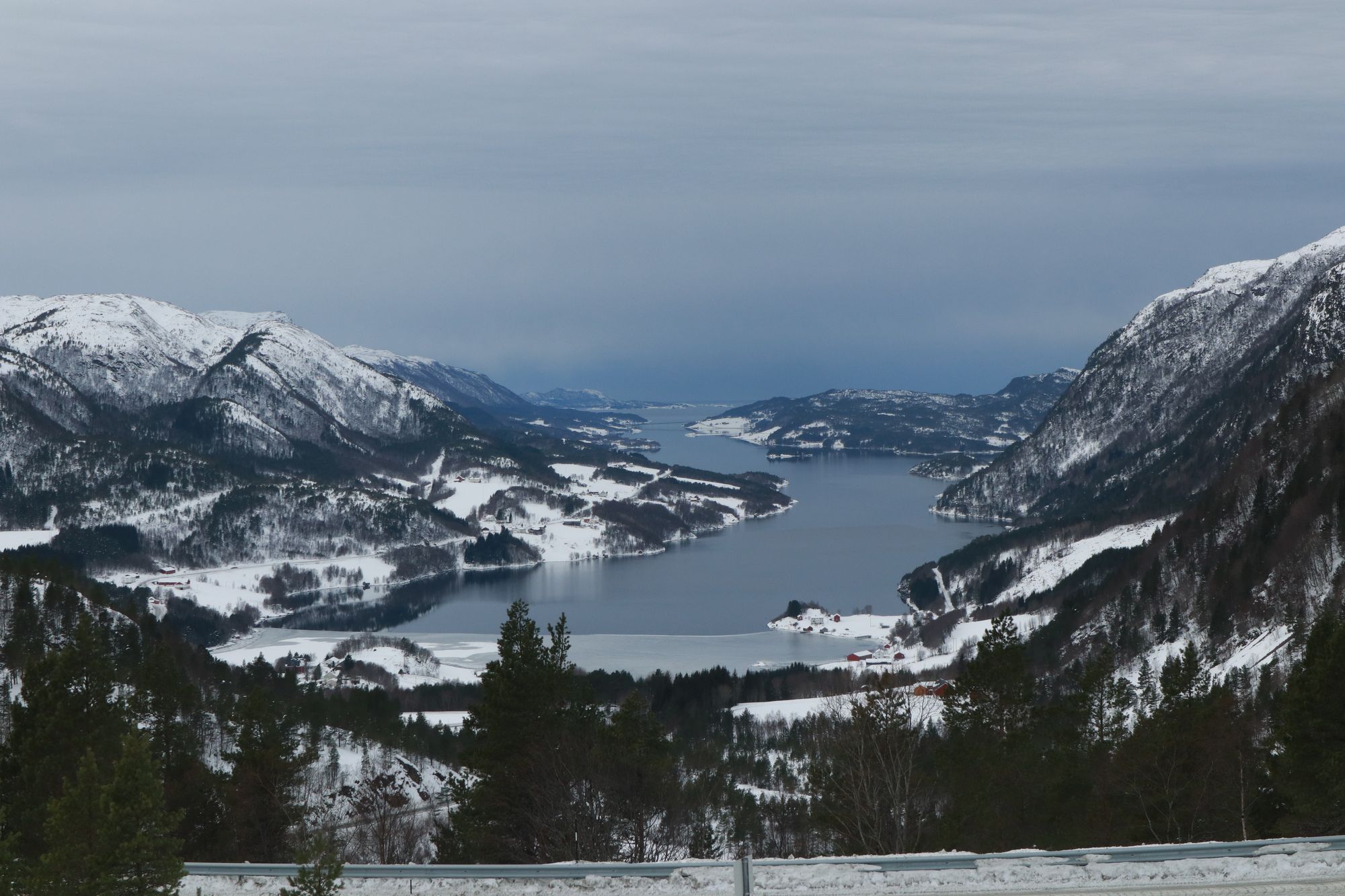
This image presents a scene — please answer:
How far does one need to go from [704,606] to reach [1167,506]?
61267 millimetres

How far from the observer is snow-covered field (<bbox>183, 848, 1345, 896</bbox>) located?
1393 centimetres

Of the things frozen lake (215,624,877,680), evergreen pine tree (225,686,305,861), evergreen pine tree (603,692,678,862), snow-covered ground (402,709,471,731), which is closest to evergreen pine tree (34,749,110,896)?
evergreen pine tree (603,692,678,862)

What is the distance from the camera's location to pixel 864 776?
23438mm

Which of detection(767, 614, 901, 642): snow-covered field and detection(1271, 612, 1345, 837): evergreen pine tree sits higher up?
detection(767, 614, 901, 642): snow-covered field

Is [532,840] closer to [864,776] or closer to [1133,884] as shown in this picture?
[864,776]

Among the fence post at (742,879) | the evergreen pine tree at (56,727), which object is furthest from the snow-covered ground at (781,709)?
the fence post at (742,879)

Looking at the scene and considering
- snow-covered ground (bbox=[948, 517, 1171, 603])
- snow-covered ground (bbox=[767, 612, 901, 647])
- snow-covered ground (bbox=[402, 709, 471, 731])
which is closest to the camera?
snow-covered ground (bbox=[402, 709, 471, 731])

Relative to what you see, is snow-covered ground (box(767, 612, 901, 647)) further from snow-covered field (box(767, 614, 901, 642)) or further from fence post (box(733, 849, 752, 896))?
fence post (box(733, 849, 752, 896))

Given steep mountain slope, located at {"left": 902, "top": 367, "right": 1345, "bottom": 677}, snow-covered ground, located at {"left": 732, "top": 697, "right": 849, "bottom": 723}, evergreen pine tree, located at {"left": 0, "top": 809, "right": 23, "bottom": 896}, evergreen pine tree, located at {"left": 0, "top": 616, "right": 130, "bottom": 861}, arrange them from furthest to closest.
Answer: snow-covered ground, located at {"left": 732, "top": 697, "right": 849, "bottom": 723} < steep mountain slope, located at {"left": 902, "top": 367, "right": 1345, "bottom": 677} < evergreen pine tree, located at {"left": 0, "top": 616, "right": 130, "bottom": 861} < evergreen pine tree, located at {"left": 0, "top": 809, "right": 23, "bottom": 896}

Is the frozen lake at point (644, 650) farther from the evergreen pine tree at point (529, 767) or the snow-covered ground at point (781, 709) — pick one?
the evergreen pine tree at point (529, 767)

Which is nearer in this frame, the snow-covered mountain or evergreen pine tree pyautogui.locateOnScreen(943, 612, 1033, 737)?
evergreen pine tree pyautogui.locateOnScreen(943, 612, 1033, 737)

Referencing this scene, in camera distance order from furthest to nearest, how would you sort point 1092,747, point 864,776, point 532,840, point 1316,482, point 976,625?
point 976,625 → point 1316,482 → point 1092,747 → point 532,840 → point 864,776

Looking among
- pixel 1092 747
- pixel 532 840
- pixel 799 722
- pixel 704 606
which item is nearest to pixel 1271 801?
pixel 1092 747

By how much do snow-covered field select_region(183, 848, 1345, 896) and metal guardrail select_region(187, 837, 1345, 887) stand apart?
0.05 m
